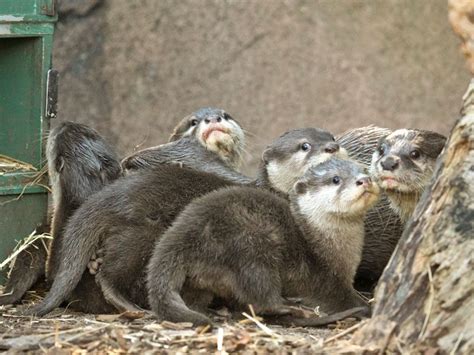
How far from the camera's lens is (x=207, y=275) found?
498 cm

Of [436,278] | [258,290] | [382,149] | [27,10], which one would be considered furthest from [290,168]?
[436,278]

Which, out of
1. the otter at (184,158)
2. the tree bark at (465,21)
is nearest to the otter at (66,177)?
the otter at (184,158)

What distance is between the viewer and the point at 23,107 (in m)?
6.00

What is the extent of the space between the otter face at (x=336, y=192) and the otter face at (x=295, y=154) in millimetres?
471

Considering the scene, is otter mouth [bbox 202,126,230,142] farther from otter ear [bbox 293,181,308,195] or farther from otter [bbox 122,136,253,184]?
otter ear [bbox 293,181,308,195]

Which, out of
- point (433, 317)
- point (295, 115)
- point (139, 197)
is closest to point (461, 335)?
point (433, 317)

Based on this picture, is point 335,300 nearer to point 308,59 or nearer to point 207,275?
point 207,275

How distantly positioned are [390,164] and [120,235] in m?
1.11

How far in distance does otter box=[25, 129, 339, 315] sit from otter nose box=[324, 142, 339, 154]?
70 cm

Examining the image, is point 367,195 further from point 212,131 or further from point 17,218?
point 17,218

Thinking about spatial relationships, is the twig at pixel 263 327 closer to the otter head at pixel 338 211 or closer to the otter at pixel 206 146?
the otter head at pixel 338 211

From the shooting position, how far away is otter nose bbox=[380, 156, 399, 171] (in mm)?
5461

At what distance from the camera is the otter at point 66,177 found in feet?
18.2

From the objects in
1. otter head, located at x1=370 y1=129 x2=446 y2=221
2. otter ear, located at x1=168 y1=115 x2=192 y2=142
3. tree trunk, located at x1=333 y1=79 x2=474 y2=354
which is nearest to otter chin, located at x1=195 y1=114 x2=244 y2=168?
otter ear, located at x1=168 y1=115 x2=192 y2=142
